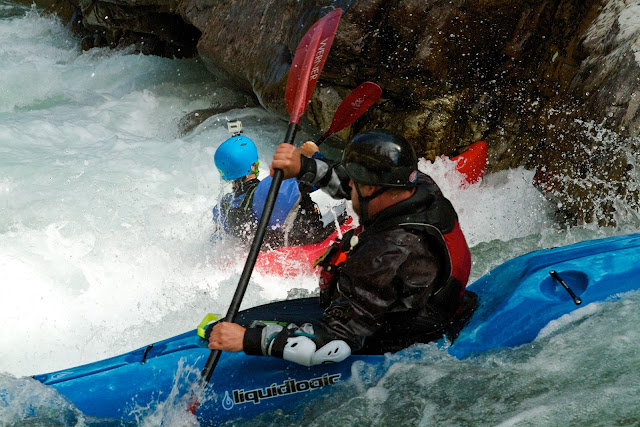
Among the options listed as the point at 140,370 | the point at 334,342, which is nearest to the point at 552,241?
the point at 334,342

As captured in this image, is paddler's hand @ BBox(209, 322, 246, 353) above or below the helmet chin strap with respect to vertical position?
below

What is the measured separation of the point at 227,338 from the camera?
2.45 meters

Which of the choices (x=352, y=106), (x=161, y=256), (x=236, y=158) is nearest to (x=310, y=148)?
(x=352, y=106)

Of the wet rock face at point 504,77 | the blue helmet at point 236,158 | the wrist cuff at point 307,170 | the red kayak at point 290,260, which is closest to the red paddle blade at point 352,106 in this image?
the wrist cuff at point 307,170

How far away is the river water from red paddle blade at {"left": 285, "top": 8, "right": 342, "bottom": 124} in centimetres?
138

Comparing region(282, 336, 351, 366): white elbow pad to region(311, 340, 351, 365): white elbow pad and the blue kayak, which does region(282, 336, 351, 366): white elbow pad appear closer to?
region(311, 340, 351, 365): white elbow pad

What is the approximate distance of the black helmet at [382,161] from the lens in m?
2.44

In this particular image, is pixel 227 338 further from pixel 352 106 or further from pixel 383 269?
pixel 352 106

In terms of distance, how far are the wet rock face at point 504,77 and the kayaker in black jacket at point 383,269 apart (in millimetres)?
2597

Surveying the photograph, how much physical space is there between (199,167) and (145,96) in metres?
2.57

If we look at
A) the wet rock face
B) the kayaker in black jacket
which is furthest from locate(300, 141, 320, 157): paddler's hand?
the wet rock face

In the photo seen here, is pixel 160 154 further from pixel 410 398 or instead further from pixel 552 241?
pixel 410 398

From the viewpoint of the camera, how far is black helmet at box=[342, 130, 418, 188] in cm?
244

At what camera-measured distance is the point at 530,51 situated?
5.23m
